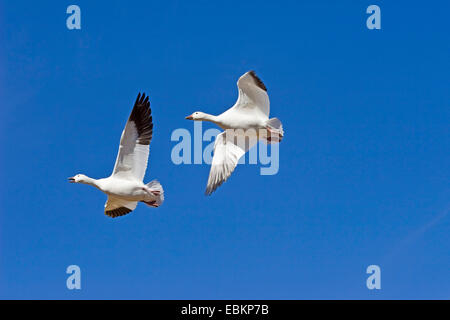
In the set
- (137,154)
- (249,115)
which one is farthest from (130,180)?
(249,115)

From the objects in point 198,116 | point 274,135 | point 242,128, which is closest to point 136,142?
point 198,116

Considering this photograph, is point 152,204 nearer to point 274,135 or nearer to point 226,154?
point 226,154

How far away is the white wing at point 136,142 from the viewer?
1570 cm

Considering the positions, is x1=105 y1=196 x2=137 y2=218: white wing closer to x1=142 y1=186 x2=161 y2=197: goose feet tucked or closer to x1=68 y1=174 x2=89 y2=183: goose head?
x1=68 y1=174 x2=89 y2=183: goose head

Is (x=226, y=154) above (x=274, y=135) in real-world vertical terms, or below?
below

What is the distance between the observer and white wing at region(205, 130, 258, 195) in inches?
629

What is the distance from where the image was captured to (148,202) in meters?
16.3

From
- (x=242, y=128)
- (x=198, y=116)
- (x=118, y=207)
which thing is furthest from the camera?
(x=118, y=207)

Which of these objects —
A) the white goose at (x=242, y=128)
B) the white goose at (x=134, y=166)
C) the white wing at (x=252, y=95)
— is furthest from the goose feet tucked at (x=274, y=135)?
the white goose at (x=134, y=166)

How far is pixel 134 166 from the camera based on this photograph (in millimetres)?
15914

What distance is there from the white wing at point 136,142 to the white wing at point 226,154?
132cm

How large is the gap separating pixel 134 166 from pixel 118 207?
1.62m

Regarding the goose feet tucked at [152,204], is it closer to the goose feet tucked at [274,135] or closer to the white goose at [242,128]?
the white goose at [242,128]

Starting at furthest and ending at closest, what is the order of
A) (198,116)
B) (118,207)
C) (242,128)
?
(118,207)
(198,116)
(242,128)
